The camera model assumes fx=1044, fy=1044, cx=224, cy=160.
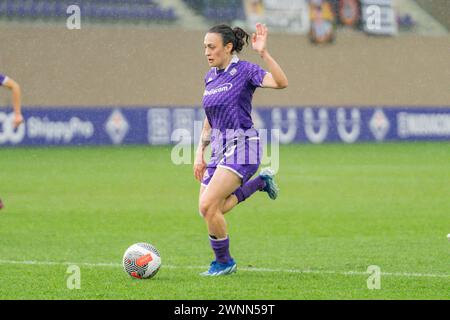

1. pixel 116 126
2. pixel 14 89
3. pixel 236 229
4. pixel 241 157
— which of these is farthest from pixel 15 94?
pixel 116 126

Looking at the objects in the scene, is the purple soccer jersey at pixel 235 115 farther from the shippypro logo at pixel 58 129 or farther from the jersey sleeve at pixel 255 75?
the shippypro logo at pixel 58 129

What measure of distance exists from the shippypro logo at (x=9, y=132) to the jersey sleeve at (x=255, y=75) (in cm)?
1928

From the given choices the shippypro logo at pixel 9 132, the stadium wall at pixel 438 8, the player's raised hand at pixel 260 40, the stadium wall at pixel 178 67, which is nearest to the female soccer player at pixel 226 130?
the player's raised hand at pixel 260 40

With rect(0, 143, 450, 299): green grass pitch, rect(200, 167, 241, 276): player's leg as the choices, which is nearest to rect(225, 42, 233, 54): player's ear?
rect(200, 167, 241, 276): player's leg

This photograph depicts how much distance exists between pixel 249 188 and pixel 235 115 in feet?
2.85

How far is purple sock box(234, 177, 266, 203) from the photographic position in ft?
30.9

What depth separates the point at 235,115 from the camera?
29.6ft

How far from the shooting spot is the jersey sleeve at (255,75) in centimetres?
893

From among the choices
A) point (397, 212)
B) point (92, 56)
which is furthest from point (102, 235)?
point (92, 56)

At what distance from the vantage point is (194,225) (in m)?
13.9

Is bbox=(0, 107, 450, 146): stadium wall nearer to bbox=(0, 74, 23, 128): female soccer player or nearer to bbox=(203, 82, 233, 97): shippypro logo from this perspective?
bbox=(0, 74, 23, 128): female soccer player

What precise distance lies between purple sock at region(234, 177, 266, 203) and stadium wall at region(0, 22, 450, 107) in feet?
70.4

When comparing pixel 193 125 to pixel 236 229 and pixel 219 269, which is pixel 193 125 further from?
pixel 219 269
